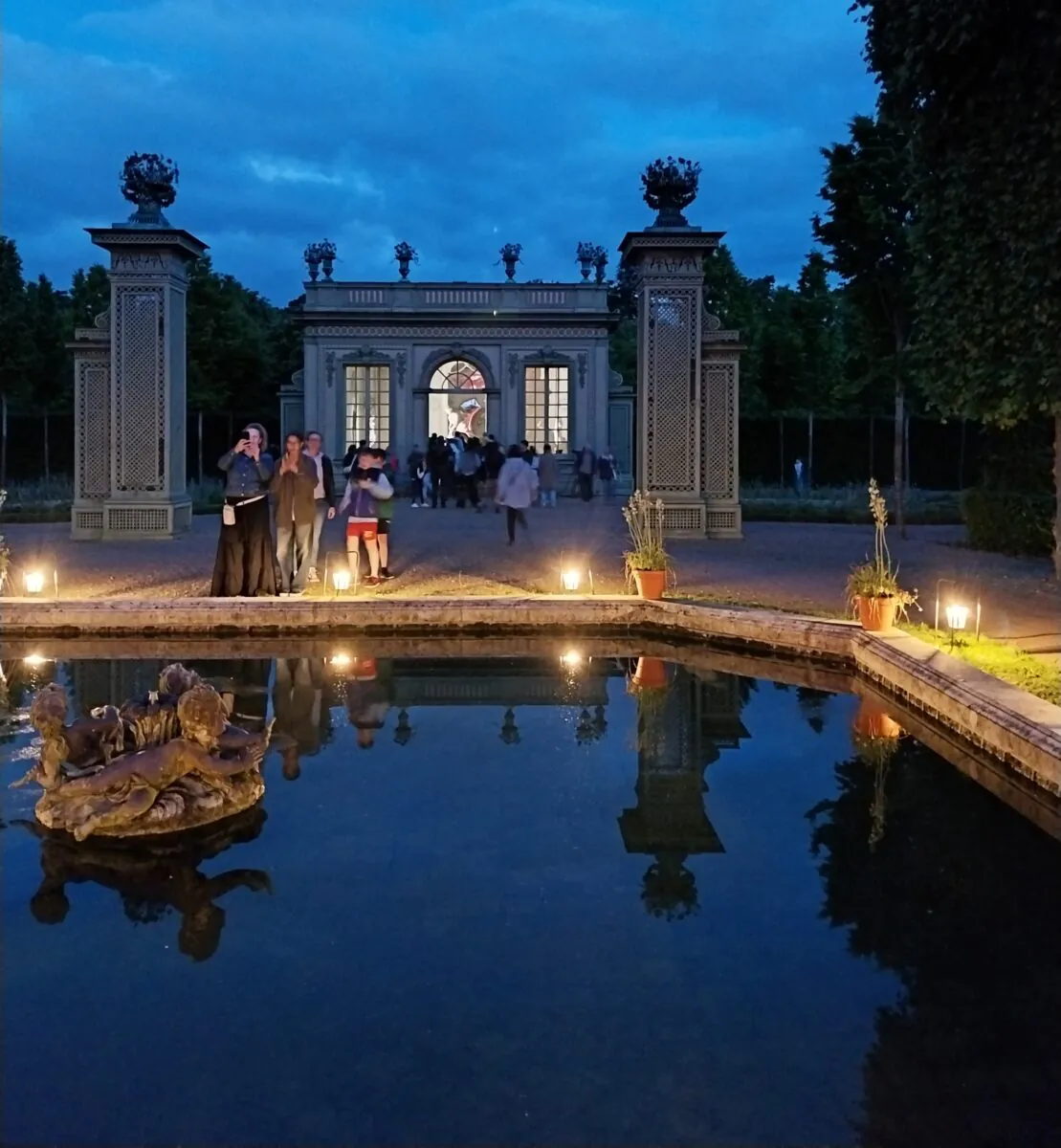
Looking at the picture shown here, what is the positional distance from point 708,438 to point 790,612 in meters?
6.82

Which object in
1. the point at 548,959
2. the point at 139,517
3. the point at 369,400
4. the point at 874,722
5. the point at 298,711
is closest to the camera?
the point at 548,959

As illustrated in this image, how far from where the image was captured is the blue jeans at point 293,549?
10.2 meters

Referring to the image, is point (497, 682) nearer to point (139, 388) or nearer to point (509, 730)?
point (509, 730)

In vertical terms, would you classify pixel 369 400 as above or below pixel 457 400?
below

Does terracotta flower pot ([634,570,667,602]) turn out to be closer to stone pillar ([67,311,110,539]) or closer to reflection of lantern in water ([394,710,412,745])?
reflection of lantern in water ([394,710,412,745])

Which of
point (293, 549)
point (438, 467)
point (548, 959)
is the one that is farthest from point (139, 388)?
point (548, 959)

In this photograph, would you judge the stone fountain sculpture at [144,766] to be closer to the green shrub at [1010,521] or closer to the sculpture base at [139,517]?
the sculpture base at [139,517]

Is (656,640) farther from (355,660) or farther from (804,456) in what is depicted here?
(804,456)

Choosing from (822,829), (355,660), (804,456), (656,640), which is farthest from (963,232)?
(804,456)

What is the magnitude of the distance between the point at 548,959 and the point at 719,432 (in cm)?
1258

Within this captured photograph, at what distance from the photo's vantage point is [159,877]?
430 cm

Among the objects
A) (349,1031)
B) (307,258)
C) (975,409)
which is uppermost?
(307,258)

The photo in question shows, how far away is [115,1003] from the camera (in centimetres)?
339

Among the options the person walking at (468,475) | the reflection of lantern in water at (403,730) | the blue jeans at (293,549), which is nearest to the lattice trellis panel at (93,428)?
the blue jeans at (293,549)
